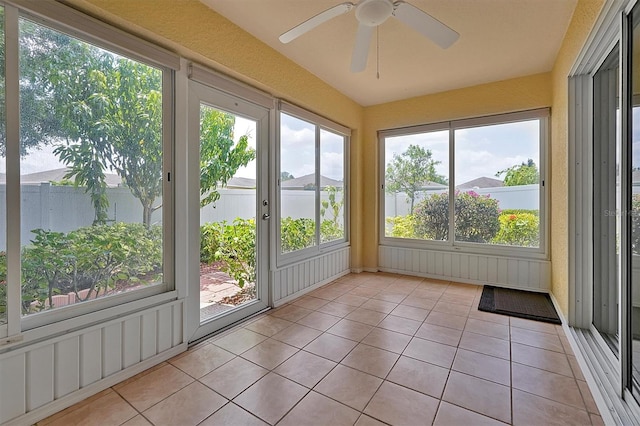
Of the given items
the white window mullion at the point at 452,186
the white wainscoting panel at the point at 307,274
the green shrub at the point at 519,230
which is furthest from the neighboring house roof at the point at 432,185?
the white wainscoting panel at the point at 307,274

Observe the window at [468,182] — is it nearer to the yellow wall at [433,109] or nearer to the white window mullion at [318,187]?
the yellow wall at [433,109]

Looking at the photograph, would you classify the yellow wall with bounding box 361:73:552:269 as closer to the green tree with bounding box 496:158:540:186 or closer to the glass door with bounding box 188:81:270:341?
the green tree with bounding box 496:158:540:186

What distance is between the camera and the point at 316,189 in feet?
12.2

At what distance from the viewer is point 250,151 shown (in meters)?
2.77

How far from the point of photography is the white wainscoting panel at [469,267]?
342 cm

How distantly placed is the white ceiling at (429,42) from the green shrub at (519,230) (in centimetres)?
167


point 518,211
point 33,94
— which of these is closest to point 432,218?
point 518,211

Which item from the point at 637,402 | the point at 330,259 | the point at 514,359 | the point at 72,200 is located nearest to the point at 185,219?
the point at 72,200

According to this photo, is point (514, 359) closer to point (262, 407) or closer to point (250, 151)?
point (262, 407)

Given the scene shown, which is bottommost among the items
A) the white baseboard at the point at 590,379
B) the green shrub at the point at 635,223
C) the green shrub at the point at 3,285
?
the white baseboard at the point at 590,379

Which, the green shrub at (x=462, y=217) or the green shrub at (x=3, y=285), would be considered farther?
the green shrub at (x=462, y=217)

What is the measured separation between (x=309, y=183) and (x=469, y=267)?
7.89 feet

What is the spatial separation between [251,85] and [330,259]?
7.74 ft

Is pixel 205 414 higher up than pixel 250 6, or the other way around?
pixel 250 6
